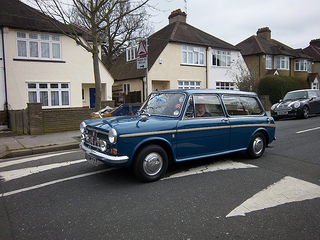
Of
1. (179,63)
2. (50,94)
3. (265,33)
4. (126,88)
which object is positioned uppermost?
(265,33)

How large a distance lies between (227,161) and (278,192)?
6.15ft

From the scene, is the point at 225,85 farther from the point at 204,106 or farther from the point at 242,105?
the point at 204,106

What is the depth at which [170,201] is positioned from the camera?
12.8 ft

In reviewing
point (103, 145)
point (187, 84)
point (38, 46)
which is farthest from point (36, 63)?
point (103, 145)

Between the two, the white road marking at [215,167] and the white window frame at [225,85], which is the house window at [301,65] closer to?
the white window frame at [225,85]

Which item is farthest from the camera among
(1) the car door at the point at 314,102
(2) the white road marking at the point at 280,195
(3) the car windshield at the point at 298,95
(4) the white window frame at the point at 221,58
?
(4) the white window frame at the point at 221,58

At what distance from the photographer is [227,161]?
603 cm

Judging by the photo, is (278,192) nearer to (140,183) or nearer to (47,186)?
(140,183)

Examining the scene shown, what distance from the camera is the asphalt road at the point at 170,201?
10.2 feet

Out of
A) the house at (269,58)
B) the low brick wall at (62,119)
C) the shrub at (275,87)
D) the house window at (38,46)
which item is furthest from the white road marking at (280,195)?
the house at (269,58)

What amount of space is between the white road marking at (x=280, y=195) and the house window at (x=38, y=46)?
50.8 feet

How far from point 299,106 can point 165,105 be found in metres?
11.1

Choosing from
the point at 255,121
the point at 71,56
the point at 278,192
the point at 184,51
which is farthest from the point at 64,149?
the point at 184,51

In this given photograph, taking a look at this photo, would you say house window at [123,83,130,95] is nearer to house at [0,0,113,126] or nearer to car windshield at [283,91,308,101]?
house at [0,0,113,126]
